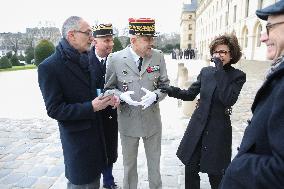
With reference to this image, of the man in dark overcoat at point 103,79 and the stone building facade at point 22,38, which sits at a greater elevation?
the stone building facade at point 22,38

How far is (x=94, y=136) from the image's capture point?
9.29 feet

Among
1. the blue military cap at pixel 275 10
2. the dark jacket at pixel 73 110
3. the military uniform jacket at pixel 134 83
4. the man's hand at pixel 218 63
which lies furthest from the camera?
the military uniform jacket at pixel 134 83

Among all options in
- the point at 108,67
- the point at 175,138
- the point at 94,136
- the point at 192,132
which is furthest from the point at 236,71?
the point at 175,138

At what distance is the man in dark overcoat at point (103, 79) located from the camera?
377 cm

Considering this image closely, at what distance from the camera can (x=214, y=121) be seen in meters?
3.09

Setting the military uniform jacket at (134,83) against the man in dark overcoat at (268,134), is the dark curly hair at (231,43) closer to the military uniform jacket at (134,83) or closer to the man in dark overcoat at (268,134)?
the military uniform jacket at (134,83)

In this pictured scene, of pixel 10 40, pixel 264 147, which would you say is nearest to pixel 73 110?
pixel 264 147

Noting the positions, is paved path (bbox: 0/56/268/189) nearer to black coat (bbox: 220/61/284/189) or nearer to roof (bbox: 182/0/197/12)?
black coat (bbox: 220/61/284/189)

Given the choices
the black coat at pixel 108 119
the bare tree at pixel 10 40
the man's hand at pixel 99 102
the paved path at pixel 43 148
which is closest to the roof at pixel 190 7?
the bare tree at pixel 10 40

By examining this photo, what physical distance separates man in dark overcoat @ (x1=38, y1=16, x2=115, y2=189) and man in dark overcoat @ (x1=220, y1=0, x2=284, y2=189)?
152 cm

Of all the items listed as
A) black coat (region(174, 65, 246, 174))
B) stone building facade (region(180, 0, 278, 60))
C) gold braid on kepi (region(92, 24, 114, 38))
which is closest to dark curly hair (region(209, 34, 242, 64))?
black coat (region(174, 65, 246, 174))

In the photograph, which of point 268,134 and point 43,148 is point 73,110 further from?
point 43,148

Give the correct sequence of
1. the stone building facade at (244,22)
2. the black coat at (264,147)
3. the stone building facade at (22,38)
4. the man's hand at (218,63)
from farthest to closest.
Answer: the stone building facade at (22,38)
the stone building facade at (244,22)
the man's hand at (218,63)
the black coat at (264,147)

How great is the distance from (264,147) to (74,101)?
1.85 metres
